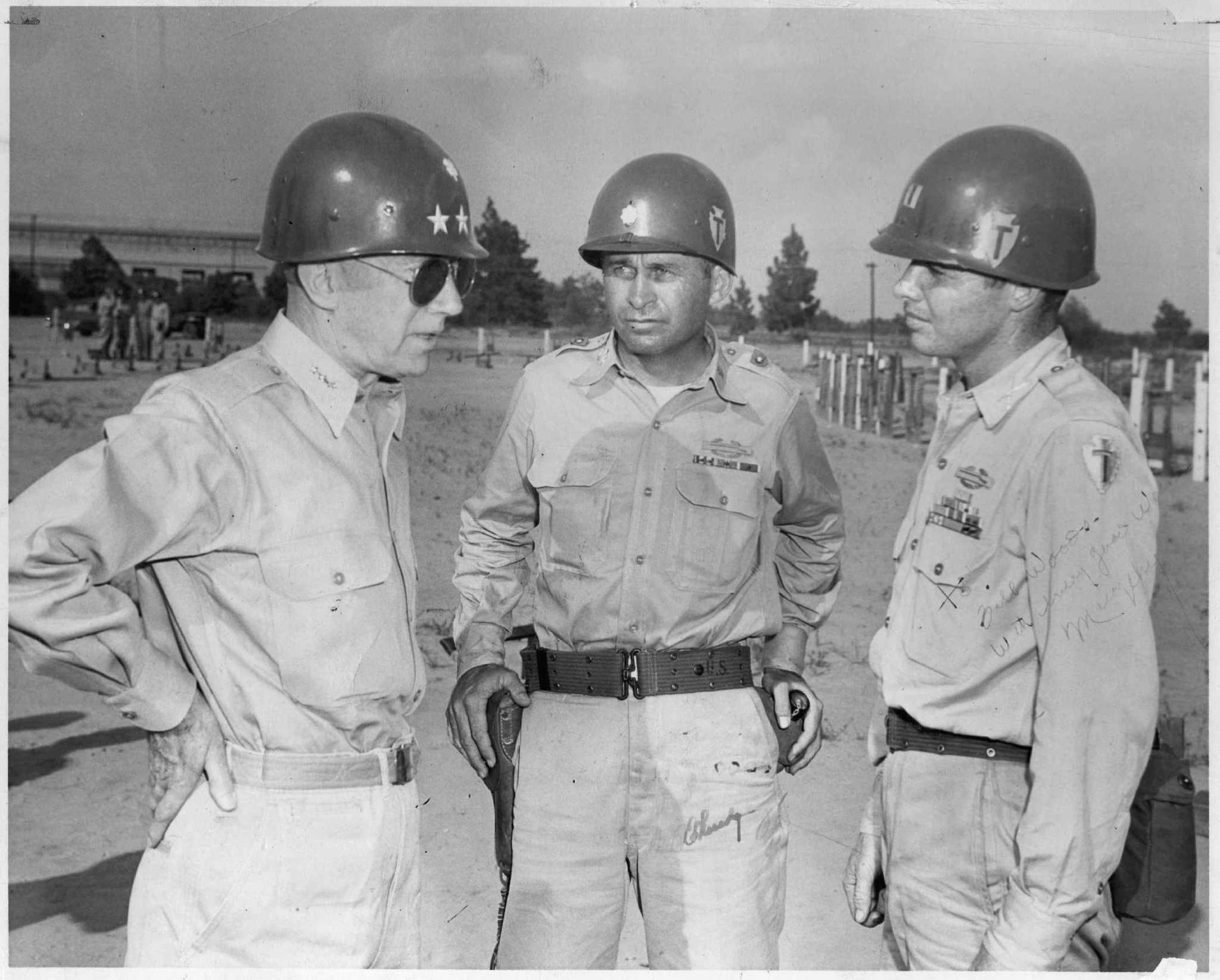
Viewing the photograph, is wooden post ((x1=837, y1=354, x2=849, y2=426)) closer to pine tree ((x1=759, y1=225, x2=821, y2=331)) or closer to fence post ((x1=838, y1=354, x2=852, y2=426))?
fence post ((x1=838, y1=354, x2=852, y2=426))

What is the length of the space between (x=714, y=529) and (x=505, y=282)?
6.53 metres

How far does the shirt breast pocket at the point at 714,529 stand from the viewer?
3395mm

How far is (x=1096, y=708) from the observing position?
2.42m

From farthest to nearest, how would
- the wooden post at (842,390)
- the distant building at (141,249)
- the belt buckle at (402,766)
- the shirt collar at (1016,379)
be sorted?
the wooden post at (842,390) → the distant building at (141,249) → the shirt collar at (1016,379) → the belt buckle at (402,766)

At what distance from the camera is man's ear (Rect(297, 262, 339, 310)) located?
2869 millimetres

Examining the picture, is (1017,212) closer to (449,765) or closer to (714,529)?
(714,529)

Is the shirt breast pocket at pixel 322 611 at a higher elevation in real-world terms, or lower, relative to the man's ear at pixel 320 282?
lower

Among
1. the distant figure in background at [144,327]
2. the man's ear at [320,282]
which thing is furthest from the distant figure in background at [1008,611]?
the distant figure in background at [144,327]

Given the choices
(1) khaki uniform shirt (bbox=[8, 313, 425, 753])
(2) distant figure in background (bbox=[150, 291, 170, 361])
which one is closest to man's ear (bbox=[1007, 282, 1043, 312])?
(1) khaki uniform shirt (bbox=[8, 313, 425, 753])

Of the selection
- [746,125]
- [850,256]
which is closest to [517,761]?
[746,125]

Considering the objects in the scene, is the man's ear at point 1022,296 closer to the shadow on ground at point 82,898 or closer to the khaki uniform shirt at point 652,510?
the khaki uniform shirt at point 652,510

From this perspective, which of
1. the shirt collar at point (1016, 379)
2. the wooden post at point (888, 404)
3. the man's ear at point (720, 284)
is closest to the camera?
the shirt collar at point (1016, 379)

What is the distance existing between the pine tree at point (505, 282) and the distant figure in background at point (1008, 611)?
5.36 m

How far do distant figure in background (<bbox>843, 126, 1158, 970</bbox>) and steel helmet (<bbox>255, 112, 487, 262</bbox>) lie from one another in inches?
46.1
